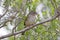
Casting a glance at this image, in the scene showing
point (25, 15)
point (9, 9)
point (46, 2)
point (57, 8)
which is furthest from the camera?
point (9, 9)

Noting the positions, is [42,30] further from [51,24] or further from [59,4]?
[59,4]

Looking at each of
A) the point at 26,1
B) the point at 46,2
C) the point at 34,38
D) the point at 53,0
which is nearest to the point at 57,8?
the point at 53,0

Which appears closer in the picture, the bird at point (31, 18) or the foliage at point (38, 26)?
the foliage at point (38, 26)

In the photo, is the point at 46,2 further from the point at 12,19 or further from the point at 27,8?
the point at 12,19

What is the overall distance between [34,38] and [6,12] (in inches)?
17.2

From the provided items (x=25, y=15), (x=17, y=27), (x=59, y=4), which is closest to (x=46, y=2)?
(x=59, y=4)

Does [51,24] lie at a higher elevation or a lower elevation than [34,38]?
higher

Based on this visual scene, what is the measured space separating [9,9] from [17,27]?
9.5 inches

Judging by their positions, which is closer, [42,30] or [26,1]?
[26,1]

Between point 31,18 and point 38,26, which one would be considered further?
point 31,18

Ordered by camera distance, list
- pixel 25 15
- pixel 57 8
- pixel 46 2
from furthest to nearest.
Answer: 1. pixel 25 15
2. pixel 46 2
3. pixel 57 8

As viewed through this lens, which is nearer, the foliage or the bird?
the foliage

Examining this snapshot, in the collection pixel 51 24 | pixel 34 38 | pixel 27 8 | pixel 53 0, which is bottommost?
pixel 34 38

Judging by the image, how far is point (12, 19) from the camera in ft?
8.25
